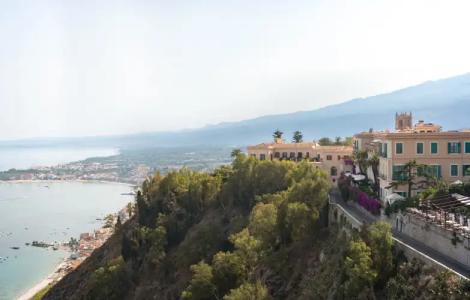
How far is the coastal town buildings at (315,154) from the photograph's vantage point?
6084 centimetres

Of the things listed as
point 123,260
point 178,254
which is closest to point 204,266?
point 178,254

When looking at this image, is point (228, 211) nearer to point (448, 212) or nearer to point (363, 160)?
point (363, 160)

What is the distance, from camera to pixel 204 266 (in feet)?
114

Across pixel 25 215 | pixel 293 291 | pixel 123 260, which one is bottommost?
pixel 25 215

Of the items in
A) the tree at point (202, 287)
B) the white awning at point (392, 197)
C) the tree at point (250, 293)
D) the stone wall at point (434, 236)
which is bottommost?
the tree at point (202, 287)

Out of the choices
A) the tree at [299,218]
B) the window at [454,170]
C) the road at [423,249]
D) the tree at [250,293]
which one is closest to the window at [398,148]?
the window at [454,170]

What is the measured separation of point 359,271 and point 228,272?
46.7 ft

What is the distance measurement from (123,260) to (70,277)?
19665 millimetres

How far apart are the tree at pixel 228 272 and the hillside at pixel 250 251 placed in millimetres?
65

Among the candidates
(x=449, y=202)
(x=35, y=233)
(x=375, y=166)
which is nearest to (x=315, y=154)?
(x=375, y=166)

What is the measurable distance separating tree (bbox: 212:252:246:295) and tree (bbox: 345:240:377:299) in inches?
494

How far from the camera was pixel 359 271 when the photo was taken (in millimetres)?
20891

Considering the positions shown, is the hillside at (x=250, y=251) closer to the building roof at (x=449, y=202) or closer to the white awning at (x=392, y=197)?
the white awning at (x=392, y=197)

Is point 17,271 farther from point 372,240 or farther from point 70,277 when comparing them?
point 372,240
